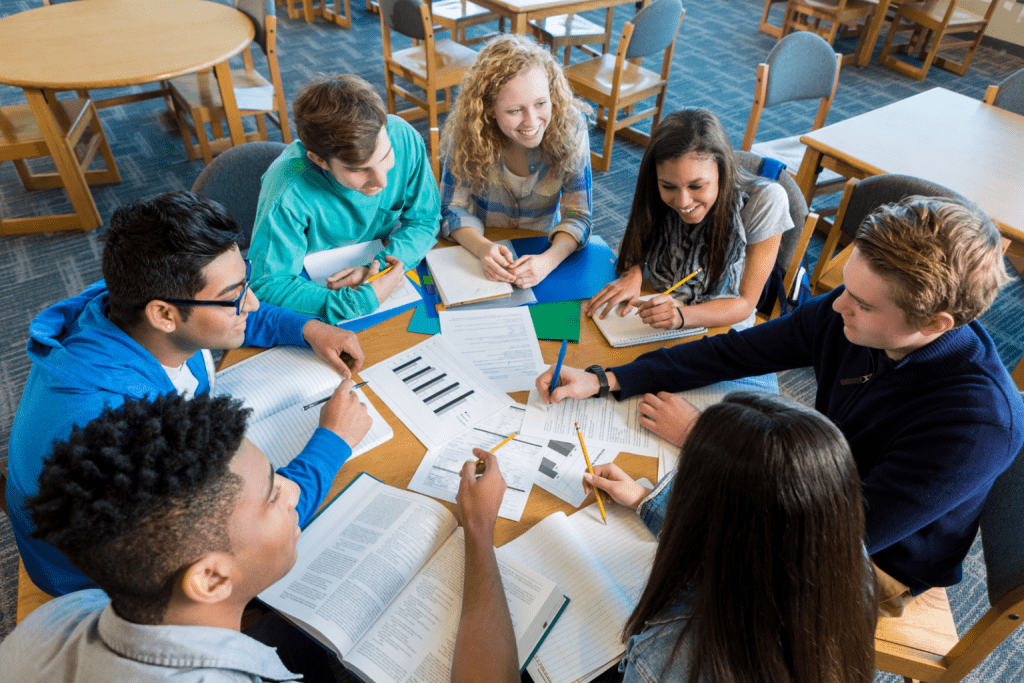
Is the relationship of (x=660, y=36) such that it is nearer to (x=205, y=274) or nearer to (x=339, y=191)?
(x=339, y=191)

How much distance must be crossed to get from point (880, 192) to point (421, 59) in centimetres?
283

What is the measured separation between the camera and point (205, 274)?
115 cm

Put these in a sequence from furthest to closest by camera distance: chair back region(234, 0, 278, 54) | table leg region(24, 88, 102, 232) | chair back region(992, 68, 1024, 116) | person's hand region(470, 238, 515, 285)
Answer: chair back region(234, 0, 278, 54)
table leg region(24, 88, 102, 232)
chair back region(992, 68, 1024, 116)
person's hand region(470, 238, 515, 285)

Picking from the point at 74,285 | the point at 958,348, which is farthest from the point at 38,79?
the point at 958,348

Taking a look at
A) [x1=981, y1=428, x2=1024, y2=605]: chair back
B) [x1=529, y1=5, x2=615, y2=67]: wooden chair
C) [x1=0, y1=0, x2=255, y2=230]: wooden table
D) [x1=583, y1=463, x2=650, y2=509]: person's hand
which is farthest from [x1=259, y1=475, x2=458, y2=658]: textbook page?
[x1=529, y1=5, x2=615, y2=67]: wooden chair

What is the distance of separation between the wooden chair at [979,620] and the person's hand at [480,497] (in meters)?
0.74

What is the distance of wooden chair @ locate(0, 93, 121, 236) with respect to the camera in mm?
A: 2861

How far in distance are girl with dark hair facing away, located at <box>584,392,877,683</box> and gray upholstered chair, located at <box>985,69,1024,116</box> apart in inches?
114

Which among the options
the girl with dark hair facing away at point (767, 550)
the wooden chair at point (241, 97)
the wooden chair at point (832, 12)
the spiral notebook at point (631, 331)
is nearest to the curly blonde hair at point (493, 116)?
the spiral notebook at point (631, 331)

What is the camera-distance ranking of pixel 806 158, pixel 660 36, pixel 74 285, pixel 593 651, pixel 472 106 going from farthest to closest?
pixel 660 36 → pixel 74 285 → pixel 806 158 → pixel 472 106 → pixel 593 651

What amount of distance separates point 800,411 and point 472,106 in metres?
1.38

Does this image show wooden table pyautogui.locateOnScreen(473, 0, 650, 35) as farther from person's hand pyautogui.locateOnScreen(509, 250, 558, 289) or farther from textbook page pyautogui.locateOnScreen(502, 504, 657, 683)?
textbook page pyautogui.locateOnScreen(502, 504, 657, 683)

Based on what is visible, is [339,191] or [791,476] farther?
[339,191]

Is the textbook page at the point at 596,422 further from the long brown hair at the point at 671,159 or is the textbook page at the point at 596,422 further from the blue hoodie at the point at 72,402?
the long brown hair at the point at 671,159
